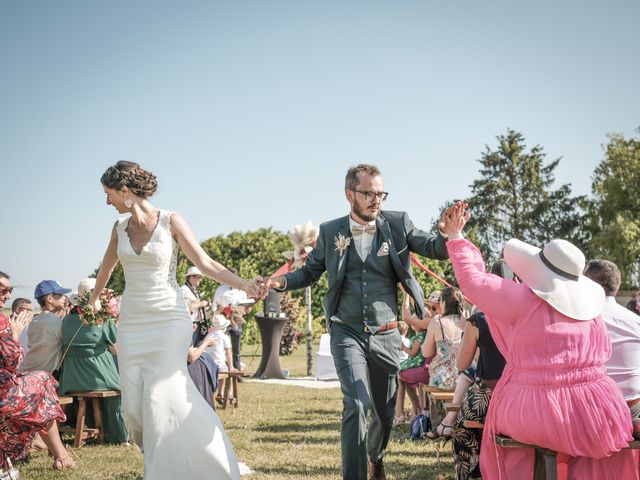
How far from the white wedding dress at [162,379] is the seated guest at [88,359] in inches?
129

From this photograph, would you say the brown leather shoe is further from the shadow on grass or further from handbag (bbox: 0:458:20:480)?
the shadow on grass

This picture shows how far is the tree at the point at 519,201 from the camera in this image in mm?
45312

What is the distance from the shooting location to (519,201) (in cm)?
4675

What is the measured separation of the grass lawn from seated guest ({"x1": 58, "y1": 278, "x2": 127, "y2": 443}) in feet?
2.26

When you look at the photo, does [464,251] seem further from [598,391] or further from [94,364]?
[94,364]

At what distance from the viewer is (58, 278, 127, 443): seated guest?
7523 millimetres

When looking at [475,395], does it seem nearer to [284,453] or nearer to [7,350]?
[284,453]

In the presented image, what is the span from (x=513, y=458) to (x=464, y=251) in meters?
1.27

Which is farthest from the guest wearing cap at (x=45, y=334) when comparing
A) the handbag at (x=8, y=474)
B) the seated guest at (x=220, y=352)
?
the seated guest at (x=220, y=352)

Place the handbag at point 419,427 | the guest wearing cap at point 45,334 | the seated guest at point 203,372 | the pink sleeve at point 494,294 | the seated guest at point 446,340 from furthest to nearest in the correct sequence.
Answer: the seated guest at point 203,372 < the handbag at point 419,427 < the guest wearing cap at point 45,334 < the seated guest at point 446,340 < the pink sleeve at point 494,294

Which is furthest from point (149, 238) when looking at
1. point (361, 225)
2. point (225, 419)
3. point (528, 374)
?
point (225, 419)

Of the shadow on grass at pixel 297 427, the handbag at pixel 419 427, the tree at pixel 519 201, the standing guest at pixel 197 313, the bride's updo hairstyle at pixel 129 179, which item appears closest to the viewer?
the bride's updo hairstyle at pixel 129 179

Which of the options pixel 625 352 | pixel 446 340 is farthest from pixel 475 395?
pixel 446 340

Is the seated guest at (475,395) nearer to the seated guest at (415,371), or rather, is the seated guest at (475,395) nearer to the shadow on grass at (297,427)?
the seated guest at (415,371)
